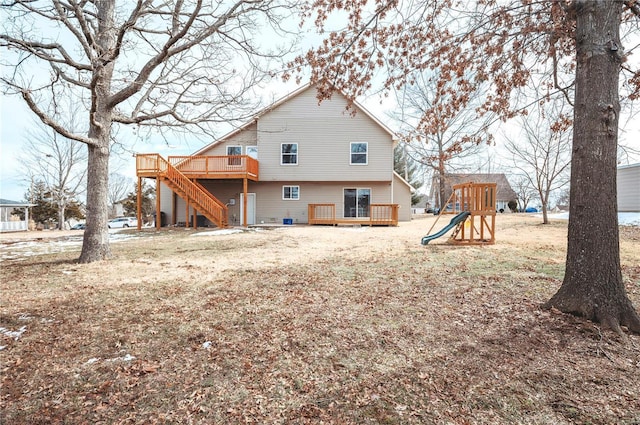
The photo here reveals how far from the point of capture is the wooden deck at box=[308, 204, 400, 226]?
58.6ft

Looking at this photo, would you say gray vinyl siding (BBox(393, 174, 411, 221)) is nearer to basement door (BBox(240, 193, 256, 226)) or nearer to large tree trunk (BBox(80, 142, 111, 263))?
basement door (BBox(240, 193, 256, 226))

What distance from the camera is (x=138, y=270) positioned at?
657 cm

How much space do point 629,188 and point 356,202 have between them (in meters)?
17.8

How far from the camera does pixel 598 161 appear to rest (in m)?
3.70

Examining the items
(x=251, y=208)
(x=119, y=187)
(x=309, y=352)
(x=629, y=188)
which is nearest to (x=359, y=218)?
(x=251, y=208)

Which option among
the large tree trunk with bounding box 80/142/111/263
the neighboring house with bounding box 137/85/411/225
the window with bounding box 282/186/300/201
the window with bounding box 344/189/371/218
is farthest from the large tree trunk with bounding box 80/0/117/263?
the window with bounding box 344/189/371/218

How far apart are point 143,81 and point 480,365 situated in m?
8.18

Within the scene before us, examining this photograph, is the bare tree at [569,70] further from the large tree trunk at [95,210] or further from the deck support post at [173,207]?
the deck support post at [173,207]

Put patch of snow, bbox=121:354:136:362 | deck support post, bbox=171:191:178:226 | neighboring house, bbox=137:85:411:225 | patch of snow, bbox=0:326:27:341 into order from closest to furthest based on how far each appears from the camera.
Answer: patch of snow, bbox=121:354:136:362 < patch of snow, bbox=0:326:27:341 < neighboring house, bbox=137:85:411:225 < deck support post, bbox=171:191:178:226

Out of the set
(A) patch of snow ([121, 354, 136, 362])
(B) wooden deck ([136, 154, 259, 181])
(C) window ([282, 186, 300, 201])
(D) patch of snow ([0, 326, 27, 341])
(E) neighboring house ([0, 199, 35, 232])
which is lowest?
(A) patch of snow ([121, 354, 136, 362])

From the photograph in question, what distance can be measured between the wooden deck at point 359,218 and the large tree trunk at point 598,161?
45.0 ft

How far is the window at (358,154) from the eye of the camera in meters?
18.5

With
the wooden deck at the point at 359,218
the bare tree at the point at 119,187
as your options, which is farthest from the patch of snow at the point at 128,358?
the bare tree at the point at 119,187

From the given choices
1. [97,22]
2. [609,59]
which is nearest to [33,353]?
[609,59]
